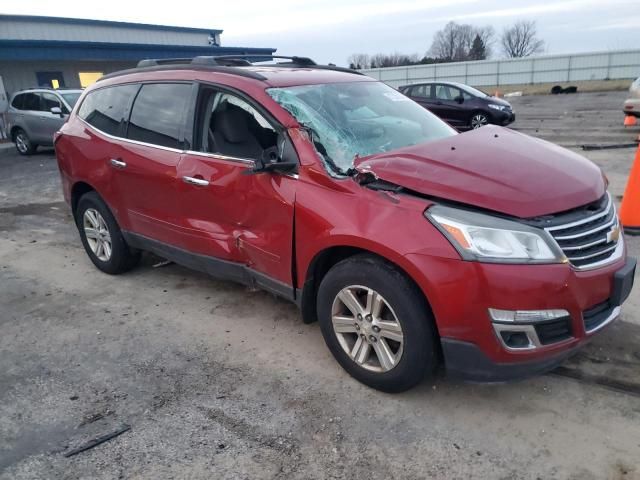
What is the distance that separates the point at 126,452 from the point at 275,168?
1748mm

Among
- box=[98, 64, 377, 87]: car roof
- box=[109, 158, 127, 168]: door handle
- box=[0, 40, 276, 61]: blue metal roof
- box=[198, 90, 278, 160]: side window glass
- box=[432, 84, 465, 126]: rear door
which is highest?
box=[0, 40, 276, 61]: blue metal roof

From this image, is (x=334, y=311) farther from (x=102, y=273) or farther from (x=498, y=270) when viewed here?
(x=102, y=273)

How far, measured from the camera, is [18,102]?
14.4 meters

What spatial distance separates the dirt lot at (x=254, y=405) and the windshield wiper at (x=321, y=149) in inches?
48.8

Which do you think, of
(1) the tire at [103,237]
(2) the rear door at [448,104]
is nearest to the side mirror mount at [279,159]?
(1) the tire at [103,237]

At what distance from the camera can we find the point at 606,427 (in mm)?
2645

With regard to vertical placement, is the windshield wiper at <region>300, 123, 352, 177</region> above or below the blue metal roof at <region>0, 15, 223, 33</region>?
below

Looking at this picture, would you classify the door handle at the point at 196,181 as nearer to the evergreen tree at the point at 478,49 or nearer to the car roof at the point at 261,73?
the car roof at the point at 261,73

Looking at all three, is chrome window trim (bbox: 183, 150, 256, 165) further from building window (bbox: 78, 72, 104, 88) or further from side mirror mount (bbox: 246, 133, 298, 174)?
building window (bbox: 78, 72, 104, 88)

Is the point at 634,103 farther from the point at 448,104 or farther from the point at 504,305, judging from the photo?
the point at 504,305

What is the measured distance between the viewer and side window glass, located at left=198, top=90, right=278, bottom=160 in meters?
3.49

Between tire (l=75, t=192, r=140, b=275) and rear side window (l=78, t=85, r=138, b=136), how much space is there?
0.67 metres

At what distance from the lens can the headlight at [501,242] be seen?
8.14ft

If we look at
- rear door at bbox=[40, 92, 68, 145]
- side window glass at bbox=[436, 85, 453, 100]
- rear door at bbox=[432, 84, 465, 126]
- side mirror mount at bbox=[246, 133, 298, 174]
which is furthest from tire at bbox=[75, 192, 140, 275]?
side window glass at bbox=[436, 85, 453, 100]
